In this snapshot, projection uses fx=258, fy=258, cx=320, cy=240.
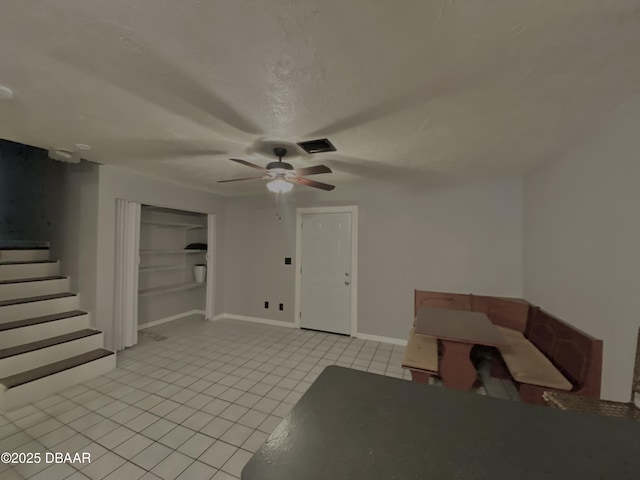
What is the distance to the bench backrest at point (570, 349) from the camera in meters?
1.69

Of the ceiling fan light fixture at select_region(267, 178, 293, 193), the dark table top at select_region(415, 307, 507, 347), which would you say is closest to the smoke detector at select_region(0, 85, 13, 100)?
the ceiling fan light fixture at select_region(267, 178, 293, 193)

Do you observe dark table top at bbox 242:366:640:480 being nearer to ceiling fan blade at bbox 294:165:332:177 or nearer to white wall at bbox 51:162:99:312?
ceiling fan blade at bbox 294:165:332:177

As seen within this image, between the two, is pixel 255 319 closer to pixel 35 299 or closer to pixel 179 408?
pixel 179 408

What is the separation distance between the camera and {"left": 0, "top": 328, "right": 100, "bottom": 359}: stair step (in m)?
2.38

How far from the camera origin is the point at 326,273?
13.7 feet

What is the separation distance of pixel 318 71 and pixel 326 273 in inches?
126

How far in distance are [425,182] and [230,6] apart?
308 cm

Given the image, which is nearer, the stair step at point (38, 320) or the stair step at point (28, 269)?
the stair step at point (38, 320)

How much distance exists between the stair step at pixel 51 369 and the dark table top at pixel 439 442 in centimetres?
302

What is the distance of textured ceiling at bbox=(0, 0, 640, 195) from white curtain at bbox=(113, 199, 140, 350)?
1240mm

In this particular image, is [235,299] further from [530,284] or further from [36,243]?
[530,284]

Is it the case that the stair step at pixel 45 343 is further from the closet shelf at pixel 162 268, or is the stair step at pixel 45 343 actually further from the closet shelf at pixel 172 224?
the closet shelf at pixel 172 224

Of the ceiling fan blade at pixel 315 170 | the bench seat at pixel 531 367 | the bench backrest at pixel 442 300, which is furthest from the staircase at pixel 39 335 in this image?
the bench seat at pixel 531 367

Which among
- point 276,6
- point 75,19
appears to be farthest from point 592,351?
point 75,19
